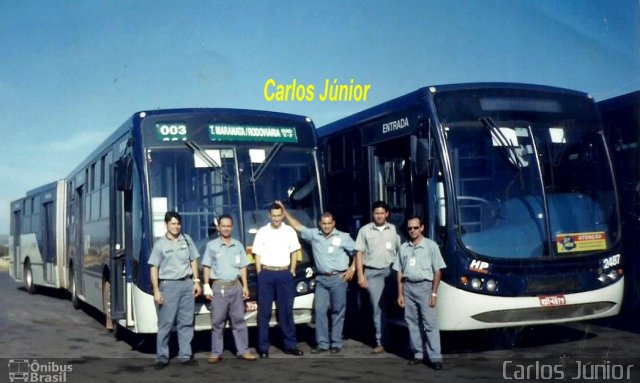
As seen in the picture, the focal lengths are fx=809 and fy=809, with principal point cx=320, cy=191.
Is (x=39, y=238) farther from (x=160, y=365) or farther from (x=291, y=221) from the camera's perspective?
(x=160, y=365)

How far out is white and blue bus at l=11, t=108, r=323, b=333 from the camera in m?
10.3

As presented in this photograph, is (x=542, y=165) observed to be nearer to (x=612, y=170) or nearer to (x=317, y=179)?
(x=612, y=170)

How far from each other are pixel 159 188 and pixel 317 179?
2211mm

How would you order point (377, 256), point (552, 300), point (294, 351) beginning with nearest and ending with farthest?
point (552, 300) < point (294, 351) < point (377, 256)

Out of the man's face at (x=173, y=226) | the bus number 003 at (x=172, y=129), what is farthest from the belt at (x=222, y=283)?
the bus number 003 at (x=172, y=129)

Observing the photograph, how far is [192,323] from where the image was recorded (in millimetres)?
9797

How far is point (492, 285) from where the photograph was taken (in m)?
9.59

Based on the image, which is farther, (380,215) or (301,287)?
(301,287)

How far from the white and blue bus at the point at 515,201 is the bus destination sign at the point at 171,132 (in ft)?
9.79

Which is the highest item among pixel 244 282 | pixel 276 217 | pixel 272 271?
pixel 276 217

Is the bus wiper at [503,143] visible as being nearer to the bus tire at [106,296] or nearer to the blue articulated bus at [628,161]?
the blue articulated bus at [628,161]

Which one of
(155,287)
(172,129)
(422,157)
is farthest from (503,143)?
(155,287)

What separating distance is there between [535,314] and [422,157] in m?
2.33

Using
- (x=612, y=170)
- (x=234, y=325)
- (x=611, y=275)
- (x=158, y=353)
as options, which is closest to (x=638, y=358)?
(x=611, y=275)
